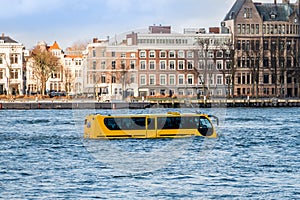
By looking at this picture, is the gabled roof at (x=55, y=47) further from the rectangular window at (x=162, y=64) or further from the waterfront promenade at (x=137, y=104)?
the waterfront promenade at (x=137, y=104)

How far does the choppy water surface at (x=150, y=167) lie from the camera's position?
107 ft

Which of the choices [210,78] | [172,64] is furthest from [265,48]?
[172,64]

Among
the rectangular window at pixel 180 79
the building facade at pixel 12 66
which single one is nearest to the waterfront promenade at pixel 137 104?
the rectangular window at pixel 180 79

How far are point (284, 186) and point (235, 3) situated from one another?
131 meters

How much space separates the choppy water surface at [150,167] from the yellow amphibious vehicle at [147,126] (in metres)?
1.13

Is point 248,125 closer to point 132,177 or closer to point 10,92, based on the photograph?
point 132,177

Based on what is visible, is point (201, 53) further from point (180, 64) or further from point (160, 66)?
point (160, 66)

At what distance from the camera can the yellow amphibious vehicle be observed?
54.7 metres

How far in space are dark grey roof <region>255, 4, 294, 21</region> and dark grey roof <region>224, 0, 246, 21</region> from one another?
12.2ft

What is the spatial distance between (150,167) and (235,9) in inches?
4826

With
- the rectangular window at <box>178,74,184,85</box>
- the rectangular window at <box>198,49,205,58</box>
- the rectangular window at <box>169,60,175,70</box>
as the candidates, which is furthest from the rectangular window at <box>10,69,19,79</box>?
the rectangular window at <box>198,49,205,58</box>

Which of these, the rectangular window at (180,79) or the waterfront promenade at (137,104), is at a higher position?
the rectangular window at (180,79)

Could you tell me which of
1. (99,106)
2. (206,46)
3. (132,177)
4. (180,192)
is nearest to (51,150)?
(132,177)

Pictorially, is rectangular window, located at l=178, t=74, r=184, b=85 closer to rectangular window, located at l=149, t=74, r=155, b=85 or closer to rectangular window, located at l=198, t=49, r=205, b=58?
rectangular window, located at l=149, t=74, r=155, b=85
